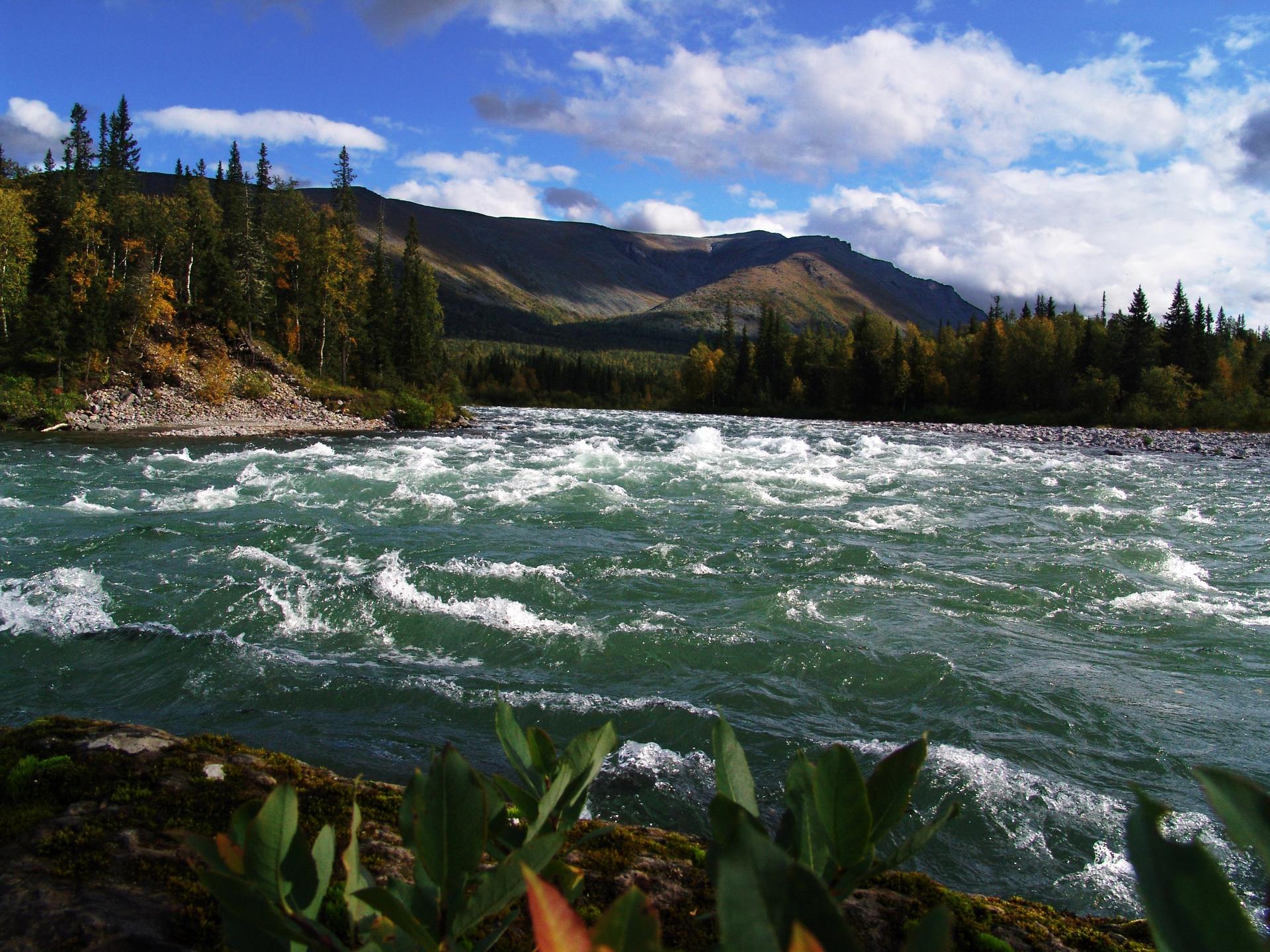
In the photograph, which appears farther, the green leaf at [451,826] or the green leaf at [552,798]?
the green leaf at [552,798]

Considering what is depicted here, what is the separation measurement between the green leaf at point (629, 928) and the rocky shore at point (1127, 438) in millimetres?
37930

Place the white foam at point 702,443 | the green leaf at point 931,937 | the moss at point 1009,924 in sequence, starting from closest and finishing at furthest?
the green leaf at point 931,937 < the moss at point 1009,924 < the white foam at point 702,443

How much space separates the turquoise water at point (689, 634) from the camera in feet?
→ 16.6

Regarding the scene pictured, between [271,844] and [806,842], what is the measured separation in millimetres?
758

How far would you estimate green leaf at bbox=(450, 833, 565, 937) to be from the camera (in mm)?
958

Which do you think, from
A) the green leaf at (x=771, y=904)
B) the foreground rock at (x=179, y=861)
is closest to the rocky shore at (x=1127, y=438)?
the foreground rock at (x=179, y=861)

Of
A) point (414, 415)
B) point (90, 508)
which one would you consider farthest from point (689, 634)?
point (414, 415)

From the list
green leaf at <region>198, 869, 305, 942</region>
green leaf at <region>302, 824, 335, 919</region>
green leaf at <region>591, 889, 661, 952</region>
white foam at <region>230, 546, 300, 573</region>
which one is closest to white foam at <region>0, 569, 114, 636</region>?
white foam at <region>230, 546, 300, 573</region>

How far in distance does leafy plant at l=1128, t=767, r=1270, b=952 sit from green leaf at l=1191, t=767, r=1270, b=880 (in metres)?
0.03

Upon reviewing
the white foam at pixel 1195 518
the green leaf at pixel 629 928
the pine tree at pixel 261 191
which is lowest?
the white foam at pixel 1195 518

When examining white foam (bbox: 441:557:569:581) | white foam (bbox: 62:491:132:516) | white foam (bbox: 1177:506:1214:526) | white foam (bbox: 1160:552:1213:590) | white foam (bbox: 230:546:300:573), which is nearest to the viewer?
white foam (bbox: 441:557:569:581)

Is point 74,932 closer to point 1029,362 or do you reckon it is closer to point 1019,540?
point 1019,540

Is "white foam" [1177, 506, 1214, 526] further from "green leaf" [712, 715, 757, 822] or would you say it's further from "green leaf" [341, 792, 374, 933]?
"green leaf" [341, 792, 374, 933]

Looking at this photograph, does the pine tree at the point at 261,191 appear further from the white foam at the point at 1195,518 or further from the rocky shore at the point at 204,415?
the white foam at the point at 1195,518
